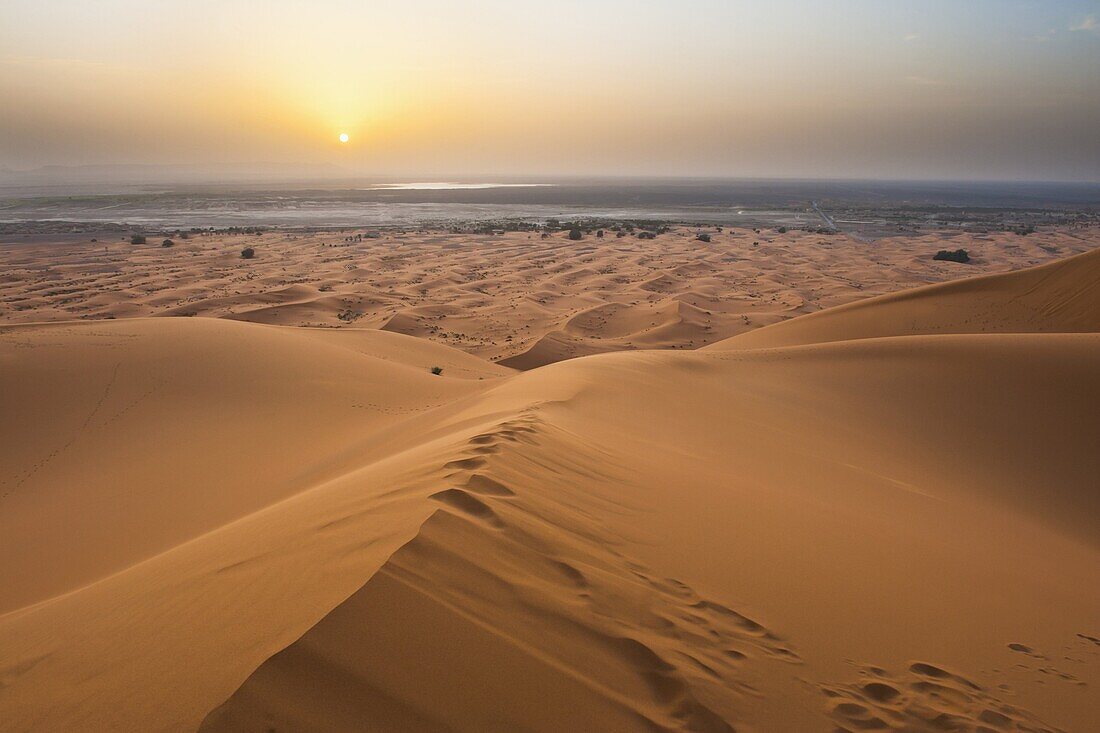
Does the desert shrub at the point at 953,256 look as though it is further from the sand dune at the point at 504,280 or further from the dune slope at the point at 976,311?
the dune slope at the point at 976,311

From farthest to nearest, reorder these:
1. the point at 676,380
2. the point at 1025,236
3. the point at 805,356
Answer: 1. the point at 1025,236
2. the point at 805,356
3. the point at 676,380

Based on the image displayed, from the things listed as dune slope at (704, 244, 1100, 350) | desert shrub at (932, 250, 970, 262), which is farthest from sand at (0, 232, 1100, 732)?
desert shrub at (932, 250, 970, 262)

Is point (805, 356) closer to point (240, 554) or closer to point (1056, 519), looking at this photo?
point (1056, 519)

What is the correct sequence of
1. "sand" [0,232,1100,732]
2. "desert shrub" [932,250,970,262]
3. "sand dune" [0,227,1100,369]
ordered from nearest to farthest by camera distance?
1. "sand" [0,232,1100,732]
2. "sand dune" [0,227,1100,369]
3. "desert shrub" [932,250,970,262]

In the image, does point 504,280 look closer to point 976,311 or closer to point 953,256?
point 976,311

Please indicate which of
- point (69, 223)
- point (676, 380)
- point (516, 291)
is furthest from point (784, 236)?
point (69, 223)

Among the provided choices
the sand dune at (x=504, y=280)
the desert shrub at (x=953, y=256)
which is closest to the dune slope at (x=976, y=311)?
the sand dune at (x=504, y=280)

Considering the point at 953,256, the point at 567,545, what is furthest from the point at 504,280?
the point at 953,256

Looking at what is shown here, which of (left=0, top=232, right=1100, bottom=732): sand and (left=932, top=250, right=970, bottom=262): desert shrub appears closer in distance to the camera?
(left=0, top=232, right=1100, bottom=732): sand

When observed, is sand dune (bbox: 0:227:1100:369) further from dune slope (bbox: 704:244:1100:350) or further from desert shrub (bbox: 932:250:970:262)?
dune slope (bbox: 704:244:1100:350)
